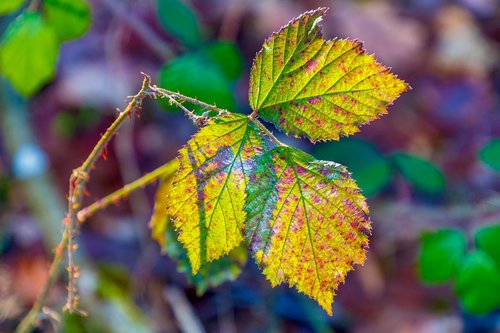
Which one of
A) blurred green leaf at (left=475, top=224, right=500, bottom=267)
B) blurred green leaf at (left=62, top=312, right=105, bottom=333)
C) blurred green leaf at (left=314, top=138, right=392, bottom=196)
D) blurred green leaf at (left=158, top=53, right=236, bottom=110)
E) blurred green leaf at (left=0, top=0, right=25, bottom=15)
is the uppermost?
blurred green leaf at (left=0, top=0, right=25, bottom=15)

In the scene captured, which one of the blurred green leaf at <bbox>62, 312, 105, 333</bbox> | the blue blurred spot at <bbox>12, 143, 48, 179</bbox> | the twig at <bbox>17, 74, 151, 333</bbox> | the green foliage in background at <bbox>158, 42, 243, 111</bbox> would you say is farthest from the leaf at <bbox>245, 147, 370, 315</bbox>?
the blue blurred spot at <bbox>12, 143, 48, 179</bbox>

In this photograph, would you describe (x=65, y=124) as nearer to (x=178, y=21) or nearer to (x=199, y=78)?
(x=178, y=21)

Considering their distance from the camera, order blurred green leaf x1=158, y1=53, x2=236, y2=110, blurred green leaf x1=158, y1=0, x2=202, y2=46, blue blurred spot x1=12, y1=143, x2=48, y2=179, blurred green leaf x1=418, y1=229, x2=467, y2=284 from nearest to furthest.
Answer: blurred green leaf x1=158, y1=53, x2=236, y2=110
blurred green leaf x1=418, y1=229, x2=467, y2=284
blurred green leaf x1=158, y1=0, x2=202, y2=46
blue blurred spot x1=12, y1=143, x2=48, y2=179

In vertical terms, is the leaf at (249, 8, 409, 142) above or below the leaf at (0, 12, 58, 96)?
below

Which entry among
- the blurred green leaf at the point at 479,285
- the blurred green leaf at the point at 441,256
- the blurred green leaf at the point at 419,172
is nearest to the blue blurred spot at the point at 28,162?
the blurred green leaf at the point at 419,172

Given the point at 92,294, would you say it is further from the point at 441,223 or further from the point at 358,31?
the point at 358,31

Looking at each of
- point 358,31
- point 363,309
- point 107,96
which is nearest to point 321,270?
point 363,309

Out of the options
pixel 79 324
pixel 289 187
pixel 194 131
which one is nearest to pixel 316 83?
pixel 289 187

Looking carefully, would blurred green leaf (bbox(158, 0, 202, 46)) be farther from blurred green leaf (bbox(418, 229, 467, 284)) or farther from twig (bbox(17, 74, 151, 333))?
blurred green leaf (bbox(418, 229, 467, 284))
